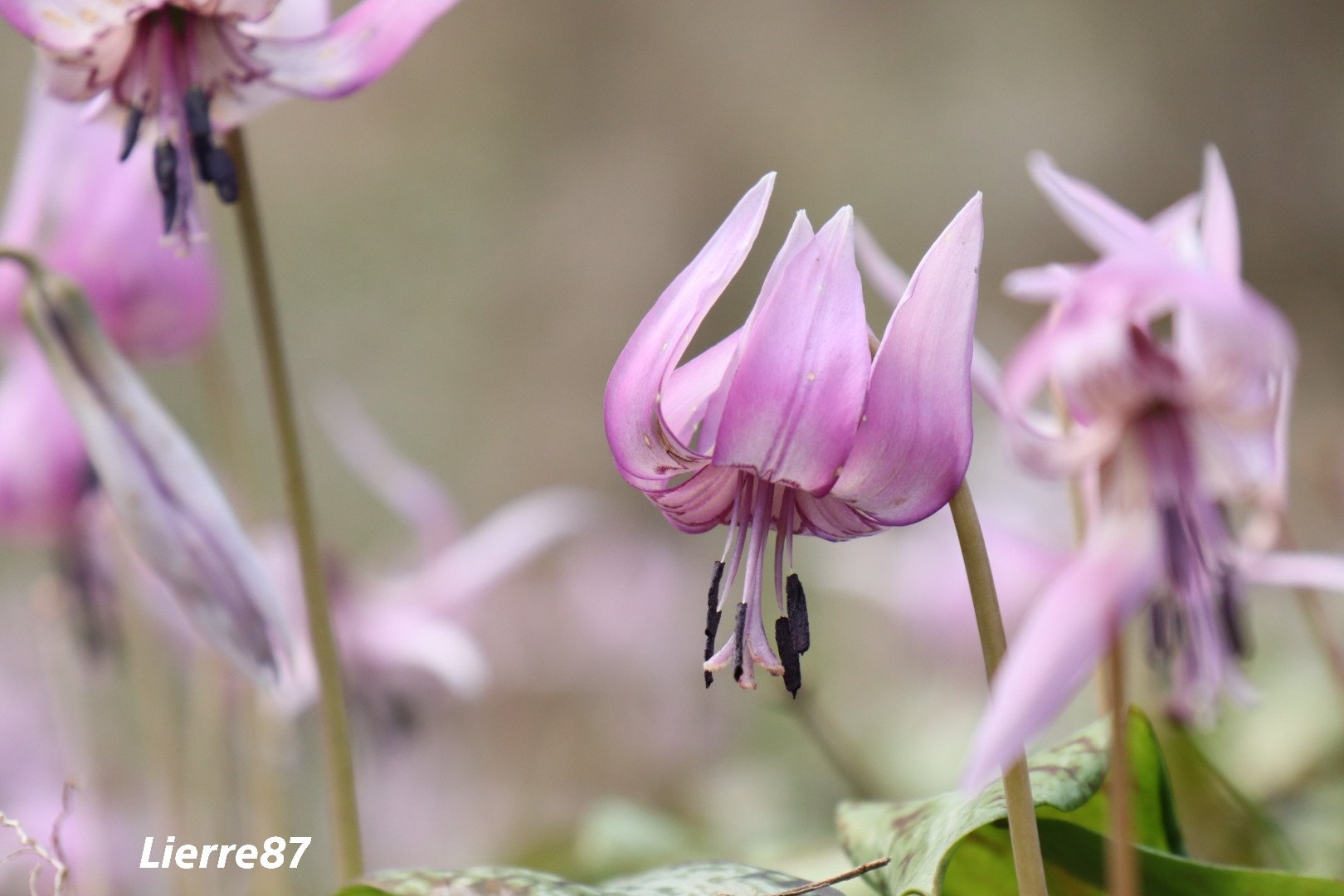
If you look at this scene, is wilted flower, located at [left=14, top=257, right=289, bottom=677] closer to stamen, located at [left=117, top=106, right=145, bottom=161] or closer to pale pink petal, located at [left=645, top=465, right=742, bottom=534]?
stamen, located at [left=117, top=106, right=145, bottom=161]

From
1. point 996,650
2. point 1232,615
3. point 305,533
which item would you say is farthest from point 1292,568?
point 305,533

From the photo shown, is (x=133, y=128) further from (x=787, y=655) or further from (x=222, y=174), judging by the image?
(x=787, y=655)

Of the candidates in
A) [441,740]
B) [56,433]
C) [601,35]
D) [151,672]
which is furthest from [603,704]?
[601,35]

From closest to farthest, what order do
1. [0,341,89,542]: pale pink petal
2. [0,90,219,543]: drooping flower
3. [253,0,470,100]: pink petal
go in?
1. [253,0,470,100]: pink petal
2. [0,90,219,543]: drooping flower
3. [0,341,89,542]: pale pink petal

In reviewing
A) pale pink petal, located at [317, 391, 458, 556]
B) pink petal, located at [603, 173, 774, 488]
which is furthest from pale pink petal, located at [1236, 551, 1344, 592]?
pale pink petal, located at [317, 391, 458, 556]

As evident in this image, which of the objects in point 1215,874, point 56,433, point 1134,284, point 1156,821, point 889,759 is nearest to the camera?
point 1134,284

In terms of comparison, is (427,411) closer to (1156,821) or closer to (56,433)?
(56,433)
